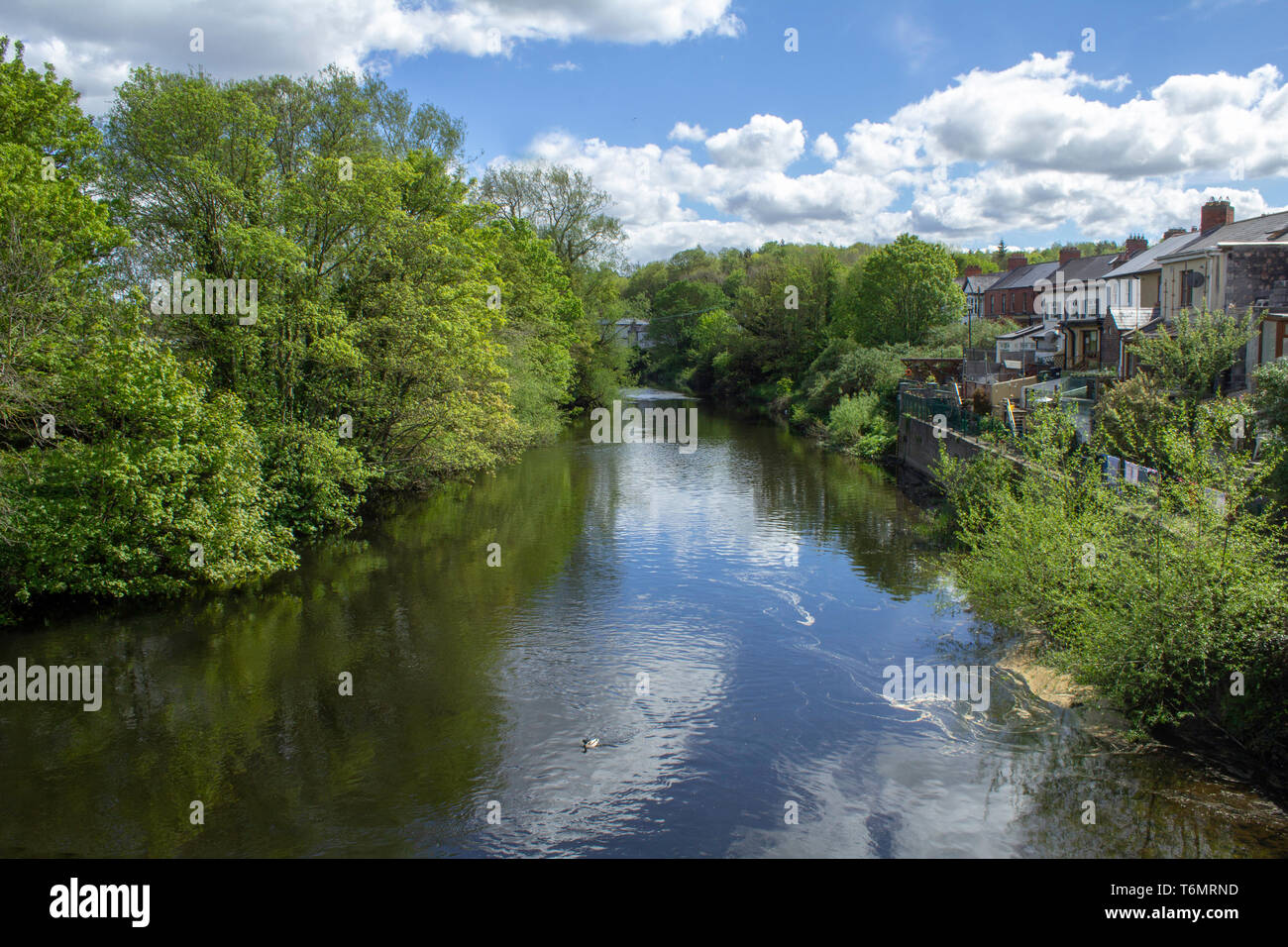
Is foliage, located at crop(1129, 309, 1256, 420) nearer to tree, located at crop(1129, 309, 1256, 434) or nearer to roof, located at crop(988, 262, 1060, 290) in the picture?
tree, located at crop(1129, 309, 1256, 434)

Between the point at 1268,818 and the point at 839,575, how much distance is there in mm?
11860

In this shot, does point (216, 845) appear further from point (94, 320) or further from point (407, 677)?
point (94, 320)

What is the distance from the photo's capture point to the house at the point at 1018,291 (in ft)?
221

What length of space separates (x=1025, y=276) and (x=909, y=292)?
2122cm

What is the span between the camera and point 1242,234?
1323 inches

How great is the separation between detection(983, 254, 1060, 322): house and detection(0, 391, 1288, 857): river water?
52.3 meters

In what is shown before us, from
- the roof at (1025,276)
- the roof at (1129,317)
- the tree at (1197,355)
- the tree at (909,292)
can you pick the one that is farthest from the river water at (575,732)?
the roof at (1025,276)

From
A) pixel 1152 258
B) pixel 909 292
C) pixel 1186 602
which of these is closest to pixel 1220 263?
pixel 1152 258

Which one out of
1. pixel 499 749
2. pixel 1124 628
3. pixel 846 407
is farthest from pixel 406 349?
pixel 846 407

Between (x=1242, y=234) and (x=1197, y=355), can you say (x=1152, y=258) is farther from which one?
(x=1197, y=355)

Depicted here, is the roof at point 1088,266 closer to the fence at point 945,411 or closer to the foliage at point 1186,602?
the fence at point 945,411

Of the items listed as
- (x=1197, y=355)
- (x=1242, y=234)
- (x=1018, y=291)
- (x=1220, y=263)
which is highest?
(x=1018, y=291)

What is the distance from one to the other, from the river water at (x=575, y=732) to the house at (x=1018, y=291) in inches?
2059
